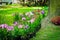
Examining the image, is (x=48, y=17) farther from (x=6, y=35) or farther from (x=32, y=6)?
(x=6, y=35)

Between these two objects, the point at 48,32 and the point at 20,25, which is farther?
the point at 48,32

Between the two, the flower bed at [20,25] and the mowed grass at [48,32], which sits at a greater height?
the flower bed at [20,25]

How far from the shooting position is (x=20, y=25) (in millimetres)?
4730

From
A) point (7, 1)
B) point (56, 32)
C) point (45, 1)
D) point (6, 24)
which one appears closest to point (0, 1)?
point (7, 1)

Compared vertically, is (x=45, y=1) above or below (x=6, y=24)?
above

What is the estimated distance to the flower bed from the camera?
4.59 meters

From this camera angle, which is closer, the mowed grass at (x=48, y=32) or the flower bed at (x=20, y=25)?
the flower bed at (x=20, y=25)

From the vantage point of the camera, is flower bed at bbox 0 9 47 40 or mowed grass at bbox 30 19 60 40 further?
mowed grass at bbox 30 19 60 40

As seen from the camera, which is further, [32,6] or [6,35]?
[32,6]

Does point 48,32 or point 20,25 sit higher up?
point 20,25

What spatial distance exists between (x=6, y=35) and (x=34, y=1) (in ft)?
2.62

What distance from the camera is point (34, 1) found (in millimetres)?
4906

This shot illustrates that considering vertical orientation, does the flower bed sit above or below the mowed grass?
above

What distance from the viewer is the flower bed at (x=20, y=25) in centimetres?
459
